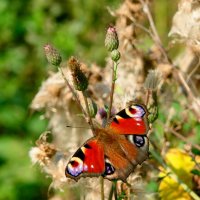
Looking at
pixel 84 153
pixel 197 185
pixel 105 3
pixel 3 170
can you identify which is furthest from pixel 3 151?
pixel 84 153

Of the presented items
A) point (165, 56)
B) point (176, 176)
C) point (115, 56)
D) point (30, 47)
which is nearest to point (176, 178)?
point (176, 176)

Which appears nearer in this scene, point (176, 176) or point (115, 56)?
point (115, 56)

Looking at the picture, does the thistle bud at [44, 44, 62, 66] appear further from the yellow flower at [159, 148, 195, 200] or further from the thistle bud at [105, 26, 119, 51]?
the yellow flower at [159, 148, 195, 200]

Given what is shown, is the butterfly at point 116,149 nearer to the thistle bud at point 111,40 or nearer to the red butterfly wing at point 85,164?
the red butterfly wing at point 85,164

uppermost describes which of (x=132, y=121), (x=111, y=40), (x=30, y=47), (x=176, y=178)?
(x=30, y=47)

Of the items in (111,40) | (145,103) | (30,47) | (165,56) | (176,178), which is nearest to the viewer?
(111,40)

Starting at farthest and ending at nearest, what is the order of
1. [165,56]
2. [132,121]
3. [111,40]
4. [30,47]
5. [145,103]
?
[30,47]
[165,56]
[145,103]
[111,40]
[132,121]

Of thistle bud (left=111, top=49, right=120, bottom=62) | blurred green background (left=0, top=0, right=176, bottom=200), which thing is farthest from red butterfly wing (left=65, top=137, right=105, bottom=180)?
blurred green background (left=0, top=0, right=176, bottom=200)

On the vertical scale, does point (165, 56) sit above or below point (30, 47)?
below

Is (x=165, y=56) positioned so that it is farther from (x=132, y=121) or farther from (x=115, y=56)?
(x=132, y=121)
